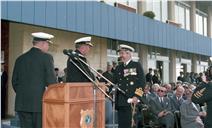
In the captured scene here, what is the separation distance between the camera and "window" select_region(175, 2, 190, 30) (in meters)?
24.4

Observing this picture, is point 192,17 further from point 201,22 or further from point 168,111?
point 168,111

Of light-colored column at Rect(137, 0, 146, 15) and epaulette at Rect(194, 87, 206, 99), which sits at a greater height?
light-colored column at Rect(137, 0, 146, 15)

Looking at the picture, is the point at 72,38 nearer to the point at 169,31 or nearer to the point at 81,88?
the point at 169,31

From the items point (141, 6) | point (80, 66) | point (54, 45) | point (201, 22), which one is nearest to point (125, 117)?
point (80, 66)

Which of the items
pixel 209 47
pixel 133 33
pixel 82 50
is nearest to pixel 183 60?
pixel 209 47

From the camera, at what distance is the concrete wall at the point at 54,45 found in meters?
11.5

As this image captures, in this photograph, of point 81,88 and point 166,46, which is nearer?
point 81,88

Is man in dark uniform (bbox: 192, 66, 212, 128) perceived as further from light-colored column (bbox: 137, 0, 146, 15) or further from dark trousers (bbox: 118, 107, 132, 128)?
light-colored column (bbox: 137, 0, 146, 15)

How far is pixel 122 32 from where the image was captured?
47.5ft

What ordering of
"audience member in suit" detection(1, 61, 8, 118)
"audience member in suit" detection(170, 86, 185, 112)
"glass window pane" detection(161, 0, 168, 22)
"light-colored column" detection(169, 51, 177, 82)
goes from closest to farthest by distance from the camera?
"audience member in suit" detection(170, 86, 185, 112) < "audience member in suit" detection(1, 61, 8, 118) < "glass window pane" detection(161, 0, 168, 22) < "light-colored column" detection(169, 51, 177, 82)

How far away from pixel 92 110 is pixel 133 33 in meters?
11.1

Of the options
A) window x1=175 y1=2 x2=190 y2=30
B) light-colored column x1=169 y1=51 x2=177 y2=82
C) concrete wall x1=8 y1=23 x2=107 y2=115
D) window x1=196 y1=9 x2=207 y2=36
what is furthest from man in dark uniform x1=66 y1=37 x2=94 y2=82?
window x1=196 y1=9 x2=207 y2=36

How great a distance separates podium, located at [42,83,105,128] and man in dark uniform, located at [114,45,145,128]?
1.37m

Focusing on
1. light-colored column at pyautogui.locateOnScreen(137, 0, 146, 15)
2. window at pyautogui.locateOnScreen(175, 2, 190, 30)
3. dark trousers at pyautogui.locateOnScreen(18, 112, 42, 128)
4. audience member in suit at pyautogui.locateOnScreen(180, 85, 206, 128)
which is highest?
window at pyautogui.locateOnScreen(175, 2, 190, 30)
